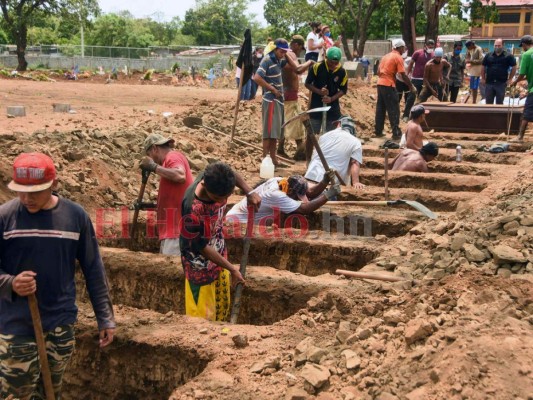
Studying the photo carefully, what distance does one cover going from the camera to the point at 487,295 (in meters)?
3.97

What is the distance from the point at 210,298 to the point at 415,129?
5.32 meters

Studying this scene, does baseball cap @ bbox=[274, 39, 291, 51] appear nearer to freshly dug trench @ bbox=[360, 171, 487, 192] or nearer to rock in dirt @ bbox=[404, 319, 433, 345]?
freshly dug trench @ bbox=[360, 171, 487, 192]

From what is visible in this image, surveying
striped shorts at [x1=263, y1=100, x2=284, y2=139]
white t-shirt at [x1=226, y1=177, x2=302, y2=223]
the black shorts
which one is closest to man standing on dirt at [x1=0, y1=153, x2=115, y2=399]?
white t-shirt at [x1=226, y1=177, x2=302, y2=223]

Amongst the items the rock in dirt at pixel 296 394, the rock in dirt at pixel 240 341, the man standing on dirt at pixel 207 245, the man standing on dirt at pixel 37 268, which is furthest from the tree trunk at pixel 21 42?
the rock in dirt at pixel 296 394

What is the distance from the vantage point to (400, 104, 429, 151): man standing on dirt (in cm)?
921

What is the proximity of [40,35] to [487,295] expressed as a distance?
5017 centimetres

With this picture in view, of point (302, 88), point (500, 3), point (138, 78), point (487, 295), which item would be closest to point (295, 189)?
point (487, 295)

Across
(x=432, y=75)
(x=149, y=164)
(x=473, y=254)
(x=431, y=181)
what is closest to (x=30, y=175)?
(x=149, y=164)

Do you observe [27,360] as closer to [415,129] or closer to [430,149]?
[430,149]

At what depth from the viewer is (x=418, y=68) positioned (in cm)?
1387

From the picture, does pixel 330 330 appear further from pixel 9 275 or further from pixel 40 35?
pixel 40 35

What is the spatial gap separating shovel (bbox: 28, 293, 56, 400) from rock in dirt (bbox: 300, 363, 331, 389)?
4.54 feet

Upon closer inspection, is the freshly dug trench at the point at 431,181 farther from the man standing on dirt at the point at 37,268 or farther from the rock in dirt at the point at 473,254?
the man standing on dirt at the point at 37,268

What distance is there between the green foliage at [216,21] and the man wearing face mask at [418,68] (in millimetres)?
45204
